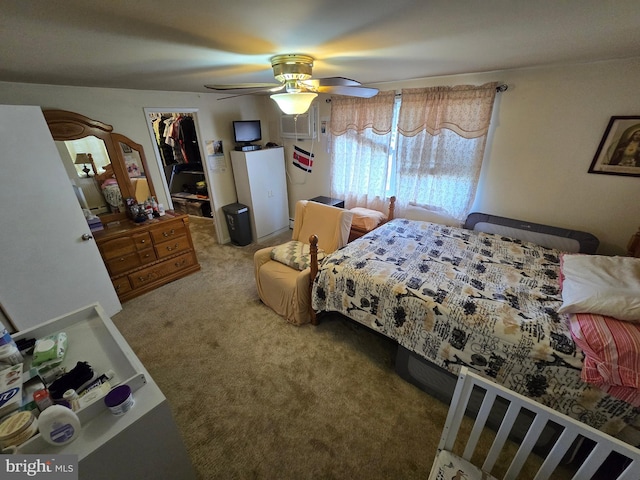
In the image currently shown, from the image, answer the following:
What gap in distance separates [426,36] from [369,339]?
213 cm

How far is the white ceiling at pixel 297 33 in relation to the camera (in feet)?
2.79

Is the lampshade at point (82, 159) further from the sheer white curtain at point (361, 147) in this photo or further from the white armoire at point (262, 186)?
the sheer white curtain at point (361, 147)

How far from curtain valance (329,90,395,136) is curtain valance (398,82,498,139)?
18cm

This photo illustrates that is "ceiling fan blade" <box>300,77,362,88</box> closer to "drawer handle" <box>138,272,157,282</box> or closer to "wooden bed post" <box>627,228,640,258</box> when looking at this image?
"wooden bed post" <box>627,228,640,258</box>

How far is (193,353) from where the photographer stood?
→ 2.08 meters

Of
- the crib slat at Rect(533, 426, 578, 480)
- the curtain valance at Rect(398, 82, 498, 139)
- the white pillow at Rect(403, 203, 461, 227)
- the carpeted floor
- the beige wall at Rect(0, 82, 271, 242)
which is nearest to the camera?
the crib slat at Rect(533, 426, 578, 480)

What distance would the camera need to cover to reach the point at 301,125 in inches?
146

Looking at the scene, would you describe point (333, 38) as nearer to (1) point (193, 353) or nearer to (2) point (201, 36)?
(2) point (201, 36)

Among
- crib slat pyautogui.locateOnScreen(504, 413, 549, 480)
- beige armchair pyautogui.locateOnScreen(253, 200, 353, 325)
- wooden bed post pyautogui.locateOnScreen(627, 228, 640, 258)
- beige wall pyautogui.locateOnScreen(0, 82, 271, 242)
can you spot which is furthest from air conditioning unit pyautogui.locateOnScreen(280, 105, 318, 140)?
crib slat pyautogui.locateOnScreen(504, 413, 549, 480)

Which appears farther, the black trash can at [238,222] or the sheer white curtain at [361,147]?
the black trash can at [238,222]

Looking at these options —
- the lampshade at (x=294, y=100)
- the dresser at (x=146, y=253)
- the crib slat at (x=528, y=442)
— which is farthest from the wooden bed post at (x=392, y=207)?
the dresser at (x=146, y=253)

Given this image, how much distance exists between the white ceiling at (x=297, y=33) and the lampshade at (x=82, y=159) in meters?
0.85

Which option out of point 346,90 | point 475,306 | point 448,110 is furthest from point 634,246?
point 346,90

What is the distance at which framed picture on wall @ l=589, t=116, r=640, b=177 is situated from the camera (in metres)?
1.88
